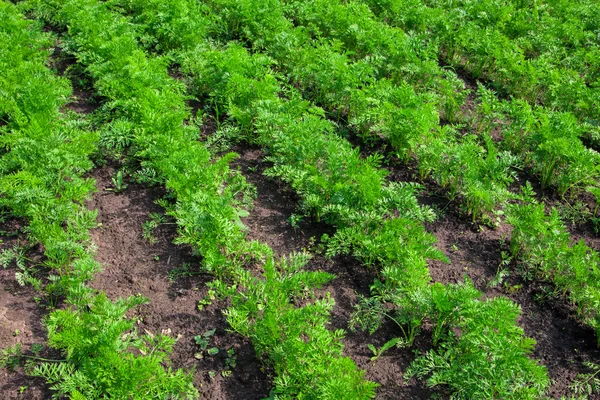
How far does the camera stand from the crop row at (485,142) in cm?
636

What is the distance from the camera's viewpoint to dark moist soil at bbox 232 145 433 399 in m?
4.94

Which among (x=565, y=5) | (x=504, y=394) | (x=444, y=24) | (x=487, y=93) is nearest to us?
(x=504, y=394)

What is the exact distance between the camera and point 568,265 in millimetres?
5543

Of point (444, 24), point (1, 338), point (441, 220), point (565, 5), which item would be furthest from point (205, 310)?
point (565, 5)

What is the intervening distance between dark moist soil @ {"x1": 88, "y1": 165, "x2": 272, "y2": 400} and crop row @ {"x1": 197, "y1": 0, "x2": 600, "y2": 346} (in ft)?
9.37

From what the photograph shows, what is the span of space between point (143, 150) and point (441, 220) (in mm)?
3457

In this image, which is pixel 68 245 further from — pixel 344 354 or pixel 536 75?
pixel 536 75

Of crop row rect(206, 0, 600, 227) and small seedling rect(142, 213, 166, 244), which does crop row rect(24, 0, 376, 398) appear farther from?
crop row rect(206, 0, 600, 227)

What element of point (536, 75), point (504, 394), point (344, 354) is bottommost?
point (344, 354)

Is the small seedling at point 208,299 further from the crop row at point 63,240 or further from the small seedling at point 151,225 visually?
the small seedling at point 151,225

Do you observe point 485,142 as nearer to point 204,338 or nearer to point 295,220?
point 295,220

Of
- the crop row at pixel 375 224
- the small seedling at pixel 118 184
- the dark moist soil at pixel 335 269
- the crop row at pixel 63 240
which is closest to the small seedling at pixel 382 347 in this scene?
the dark moist soil at pixel 335 269

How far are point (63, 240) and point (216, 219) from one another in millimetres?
1392

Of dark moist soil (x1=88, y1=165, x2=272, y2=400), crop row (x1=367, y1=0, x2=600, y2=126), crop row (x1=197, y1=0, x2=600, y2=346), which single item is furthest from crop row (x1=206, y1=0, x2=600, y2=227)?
dark moist soil (x1=88, y1=165, x2=272, y2=400)
